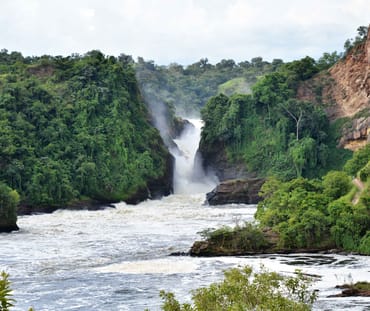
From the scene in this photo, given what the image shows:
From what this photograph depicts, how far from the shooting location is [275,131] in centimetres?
7412

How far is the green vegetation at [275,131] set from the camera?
7050cm

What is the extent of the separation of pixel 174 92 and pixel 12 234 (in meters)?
70.5

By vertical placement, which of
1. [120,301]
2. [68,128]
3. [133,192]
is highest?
[68,128]

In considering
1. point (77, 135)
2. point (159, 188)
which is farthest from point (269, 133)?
point (77, 135)

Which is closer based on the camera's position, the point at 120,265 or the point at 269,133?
the point at 120,265

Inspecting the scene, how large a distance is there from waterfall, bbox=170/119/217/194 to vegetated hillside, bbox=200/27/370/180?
1.26 m

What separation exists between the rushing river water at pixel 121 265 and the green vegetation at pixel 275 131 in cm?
2343

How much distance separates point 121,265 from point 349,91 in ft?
153

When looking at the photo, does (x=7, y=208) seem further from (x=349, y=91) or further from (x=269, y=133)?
(x=349, y=91)

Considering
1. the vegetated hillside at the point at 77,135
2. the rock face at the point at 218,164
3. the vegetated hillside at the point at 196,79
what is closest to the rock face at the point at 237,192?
the vegetated hillside at the point at 77,135

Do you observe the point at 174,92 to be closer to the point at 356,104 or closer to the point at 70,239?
the point at 356,104

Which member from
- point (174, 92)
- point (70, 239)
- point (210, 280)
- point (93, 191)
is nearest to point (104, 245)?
point (70, 239)

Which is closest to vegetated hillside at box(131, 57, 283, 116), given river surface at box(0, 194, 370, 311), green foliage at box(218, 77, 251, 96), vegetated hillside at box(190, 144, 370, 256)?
green foliage at box(218, 77, 251, 96)

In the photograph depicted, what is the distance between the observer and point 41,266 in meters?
32.2
